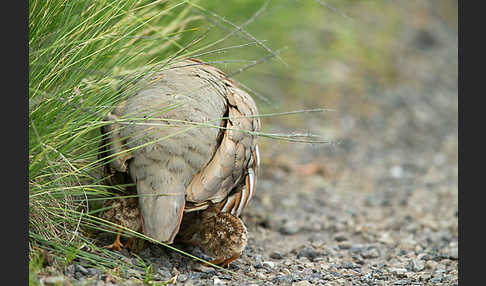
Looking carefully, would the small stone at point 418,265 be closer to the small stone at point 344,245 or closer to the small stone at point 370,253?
the small stone at point 370,253

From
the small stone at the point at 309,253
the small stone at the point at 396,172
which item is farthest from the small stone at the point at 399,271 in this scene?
the small stone at the point at 396,172

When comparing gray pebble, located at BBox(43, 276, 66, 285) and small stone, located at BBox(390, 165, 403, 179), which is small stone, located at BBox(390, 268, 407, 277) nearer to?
gray pebble, located at BBox(43, 276, 66, 285)

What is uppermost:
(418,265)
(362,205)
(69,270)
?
(69,270)

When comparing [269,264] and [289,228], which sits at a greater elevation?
[269,264]

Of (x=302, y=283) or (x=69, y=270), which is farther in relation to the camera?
(x=302, y=283)

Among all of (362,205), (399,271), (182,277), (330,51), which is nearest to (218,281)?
(182,277)

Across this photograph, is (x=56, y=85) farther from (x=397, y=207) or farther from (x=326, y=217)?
(x=397, y=207)

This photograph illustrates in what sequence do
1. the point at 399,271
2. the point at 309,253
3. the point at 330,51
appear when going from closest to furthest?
the point at 399,271
the point at 309,253
the point at 330,51

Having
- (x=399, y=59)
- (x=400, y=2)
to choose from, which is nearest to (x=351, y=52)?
(x=399, y=59)

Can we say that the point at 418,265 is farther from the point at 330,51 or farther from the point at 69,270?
the point at 330,51
